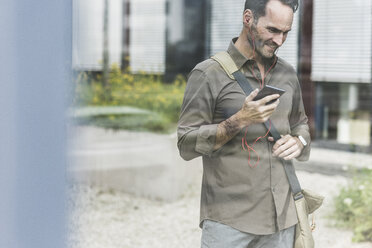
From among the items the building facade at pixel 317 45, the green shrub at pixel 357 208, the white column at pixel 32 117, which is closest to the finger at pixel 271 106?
the white column at pixel 32 117

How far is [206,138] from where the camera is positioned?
1640mm

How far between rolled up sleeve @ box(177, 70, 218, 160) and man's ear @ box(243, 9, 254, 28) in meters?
0.21

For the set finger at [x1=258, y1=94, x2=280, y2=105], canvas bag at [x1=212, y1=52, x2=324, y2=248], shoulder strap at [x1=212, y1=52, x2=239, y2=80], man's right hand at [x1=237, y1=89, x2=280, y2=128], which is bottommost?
canvas bag at [x1=212, y1=52, x2=324, y2=248]

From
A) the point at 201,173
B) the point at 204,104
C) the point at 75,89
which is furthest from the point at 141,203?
the point at 204,104

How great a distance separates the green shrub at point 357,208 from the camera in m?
2.60

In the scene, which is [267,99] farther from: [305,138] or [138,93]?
[138,93]

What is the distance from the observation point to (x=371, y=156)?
13.1ft

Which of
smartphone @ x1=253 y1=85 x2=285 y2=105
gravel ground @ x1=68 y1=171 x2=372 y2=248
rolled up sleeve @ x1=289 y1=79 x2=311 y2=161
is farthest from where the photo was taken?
gravel ground @ x1=68 y1=171 x2=372 y2=248

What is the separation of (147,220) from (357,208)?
1.43 metres

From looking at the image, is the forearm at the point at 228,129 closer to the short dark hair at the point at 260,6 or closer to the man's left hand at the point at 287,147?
the man's left hand at the point at 287,147

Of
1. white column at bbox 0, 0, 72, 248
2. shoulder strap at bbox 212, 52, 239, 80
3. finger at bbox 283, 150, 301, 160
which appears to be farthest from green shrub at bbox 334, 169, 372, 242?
white column at bbox 0, 0, 72, 248

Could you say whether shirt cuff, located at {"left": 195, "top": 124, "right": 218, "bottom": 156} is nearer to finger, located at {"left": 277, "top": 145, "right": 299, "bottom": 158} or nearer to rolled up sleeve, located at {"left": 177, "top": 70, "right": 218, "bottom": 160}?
rolled up sleeve, located at {"left": 177, "top": 70, "right": 218, "bottom": 160}

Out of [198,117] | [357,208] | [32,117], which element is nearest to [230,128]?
[198,117]

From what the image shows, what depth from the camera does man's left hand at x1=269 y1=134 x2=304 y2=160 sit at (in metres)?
1.66
